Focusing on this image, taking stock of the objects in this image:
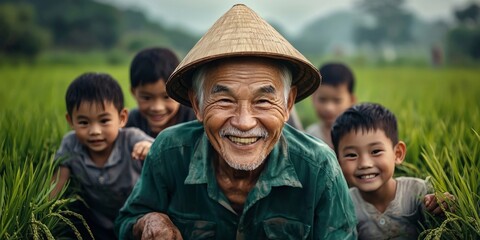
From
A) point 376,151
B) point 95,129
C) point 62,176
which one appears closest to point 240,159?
point 376,151

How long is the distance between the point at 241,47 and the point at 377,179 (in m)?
1.24

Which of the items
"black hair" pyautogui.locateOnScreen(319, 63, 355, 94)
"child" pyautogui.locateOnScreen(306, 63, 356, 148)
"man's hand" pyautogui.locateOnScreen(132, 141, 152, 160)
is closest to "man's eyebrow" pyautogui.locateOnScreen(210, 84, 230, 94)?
"man's hand" pyautogui.locateOnScreen(132, 141, 152, 160)

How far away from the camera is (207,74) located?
257cm

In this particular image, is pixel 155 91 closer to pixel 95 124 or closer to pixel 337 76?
pixel 95 124

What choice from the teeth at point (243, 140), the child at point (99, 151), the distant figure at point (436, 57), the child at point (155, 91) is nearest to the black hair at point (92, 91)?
the child at point (99, 151)

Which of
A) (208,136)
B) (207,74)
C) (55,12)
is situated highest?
(55,12)

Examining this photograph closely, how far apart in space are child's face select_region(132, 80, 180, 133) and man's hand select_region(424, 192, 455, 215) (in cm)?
203

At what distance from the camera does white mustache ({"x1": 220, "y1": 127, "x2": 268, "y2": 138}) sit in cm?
248

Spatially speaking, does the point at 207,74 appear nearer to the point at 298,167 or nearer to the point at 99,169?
the point at 298,167

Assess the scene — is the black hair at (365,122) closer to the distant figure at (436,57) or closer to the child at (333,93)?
the child at (333,93)

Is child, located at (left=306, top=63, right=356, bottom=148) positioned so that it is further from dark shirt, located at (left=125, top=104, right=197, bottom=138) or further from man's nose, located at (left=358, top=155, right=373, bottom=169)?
man's nose, located at (left=358, top=155, right=373, bottom=169)

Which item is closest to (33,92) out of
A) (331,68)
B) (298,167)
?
(331,68)

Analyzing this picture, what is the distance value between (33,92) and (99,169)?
205 inches

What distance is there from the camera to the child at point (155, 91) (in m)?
4.25
